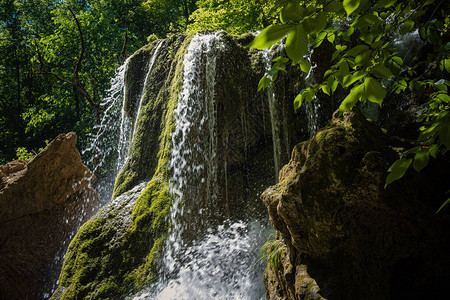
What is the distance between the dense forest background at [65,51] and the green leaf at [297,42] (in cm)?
921

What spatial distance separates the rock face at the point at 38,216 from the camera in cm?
565

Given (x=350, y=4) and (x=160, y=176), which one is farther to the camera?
(x=160, y=176)

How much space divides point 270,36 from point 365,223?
5.21 ft

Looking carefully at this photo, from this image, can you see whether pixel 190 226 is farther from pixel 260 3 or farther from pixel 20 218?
pixel 260 3

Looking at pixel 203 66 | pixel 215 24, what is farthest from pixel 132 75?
pixel 215 24

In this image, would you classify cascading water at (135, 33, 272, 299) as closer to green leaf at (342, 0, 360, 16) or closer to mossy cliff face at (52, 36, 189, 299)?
mossy cliff face at (52, 36, 189, 299)

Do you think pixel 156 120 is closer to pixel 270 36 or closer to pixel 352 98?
pixel 352 98

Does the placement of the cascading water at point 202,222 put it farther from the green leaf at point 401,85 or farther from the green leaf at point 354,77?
the green leaf at point 354,77

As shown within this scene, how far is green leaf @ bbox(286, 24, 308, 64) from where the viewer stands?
761 mm

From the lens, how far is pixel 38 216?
6.13 m

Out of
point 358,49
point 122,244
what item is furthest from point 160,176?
point 358,49

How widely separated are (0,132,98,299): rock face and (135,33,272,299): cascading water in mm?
3343

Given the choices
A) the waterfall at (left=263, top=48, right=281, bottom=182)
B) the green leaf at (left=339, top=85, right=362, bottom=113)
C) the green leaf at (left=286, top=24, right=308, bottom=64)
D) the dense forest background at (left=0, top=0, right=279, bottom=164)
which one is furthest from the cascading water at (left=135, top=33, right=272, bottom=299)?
the dense forest background at (left=0, top=0, right=279, bottom=164)

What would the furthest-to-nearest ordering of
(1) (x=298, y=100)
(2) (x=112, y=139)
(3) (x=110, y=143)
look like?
(3) (x=110, y=143) < (2) (x=112, y=139) < (1) (x=298, y=100)
